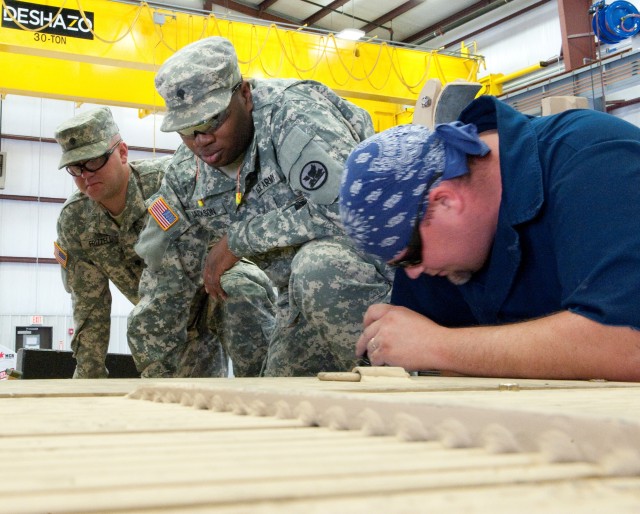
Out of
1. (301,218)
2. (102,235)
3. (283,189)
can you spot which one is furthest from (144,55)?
(301,218)

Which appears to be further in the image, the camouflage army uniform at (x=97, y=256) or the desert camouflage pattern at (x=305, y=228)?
the camouflage army uniform at (x=97, y=256)

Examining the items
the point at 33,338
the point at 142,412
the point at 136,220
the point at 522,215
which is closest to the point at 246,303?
the point at 136,220

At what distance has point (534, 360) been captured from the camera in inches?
62.7

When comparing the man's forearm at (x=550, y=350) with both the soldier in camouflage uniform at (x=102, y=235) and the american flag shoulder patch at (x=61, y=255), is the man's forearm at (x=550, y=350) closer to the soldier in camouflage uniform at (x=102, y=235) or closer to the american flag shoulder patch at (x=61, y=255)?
the soldier in camouflage uniform at (x=102, y=235)

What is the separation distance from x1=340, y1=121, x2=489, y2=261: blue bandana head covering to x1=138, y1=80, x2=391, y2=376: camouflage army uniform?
0.80 meters

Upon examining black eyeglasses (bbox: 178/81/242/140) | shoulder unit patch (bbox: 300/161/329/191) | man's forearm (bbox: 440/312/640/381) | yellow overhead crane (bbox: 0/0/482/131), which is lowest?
man's forearm (bbox: 440/312/640/381)

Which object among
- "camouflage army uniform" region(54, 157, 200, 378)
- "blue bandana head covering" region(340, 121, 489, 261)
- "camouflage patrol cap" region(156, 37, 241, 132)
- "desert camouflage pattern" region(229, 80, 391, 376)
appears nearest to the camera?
"blue bandana head covering" region(340, 121, 489, 261)

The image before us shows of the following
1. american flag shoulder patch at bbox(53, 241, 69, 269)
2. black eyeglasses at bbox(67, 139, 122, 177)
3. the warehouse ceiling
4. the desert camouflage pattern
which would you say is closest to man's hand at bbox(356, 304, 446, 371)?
Answer: the desert camouflage pattern

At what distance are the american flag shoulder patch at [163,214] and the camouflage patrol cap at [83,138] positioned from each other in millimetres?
688

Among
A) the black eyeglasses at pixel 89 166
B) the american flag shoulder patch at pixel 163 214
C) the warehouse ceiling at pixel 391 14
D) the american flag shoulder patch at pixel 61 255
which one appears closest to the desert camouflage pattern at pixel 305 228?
the american flag shoulder patch at pixel 163 214

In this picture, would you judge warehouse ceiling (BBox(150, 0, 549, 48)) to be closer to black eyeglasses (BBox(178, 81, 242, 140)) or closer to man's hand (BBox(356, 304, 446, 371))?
black eyeglasses (BBox(178, 81, 242, 140))

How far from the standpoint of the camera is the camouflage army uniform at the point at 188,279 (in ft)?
10.8

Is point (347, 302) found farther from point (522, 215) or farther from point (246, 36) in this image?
point (246, 36)

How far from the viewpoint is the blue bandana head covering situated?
67.9 inches
